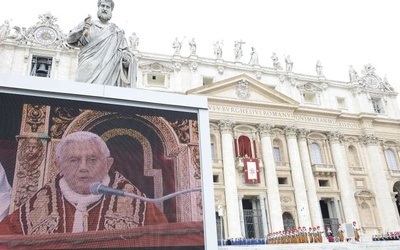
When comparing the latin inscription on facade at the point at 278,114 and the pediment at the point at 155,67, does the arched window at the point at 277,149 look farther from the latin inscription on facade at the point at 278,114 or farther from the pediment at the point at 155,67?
the pediment at the point at 155,67

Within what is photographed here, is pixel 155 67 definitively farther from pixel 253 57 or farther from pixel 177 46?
pixel 253 57

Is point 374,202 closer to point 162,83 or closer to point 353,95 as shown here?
point 353,95

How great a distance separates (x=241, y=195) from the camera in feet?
88.4

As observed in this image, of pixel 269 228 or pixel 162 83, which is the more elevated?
pixel 162 83

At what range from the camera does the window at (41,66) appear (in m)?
26.4

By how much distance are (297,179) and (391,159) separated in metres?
12.4

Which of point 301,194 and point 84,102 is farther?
point 301,194

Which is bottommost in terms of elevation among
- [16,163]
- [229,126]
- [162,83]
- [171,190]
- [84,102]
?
[171,190]

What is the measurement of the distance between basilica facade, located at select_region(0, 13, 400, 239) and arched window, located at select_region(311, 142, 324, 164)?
0.09 metres

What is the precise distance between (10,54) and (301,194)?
25076 millimetres

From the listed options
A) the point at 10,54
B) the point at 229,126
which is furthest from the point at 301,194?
the point at 10,54

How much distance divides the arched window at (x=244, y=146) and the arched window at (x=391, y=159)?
50.3 feet

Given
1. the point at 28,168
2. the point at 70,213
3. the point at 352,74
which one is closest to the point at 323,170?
the point at 352,74

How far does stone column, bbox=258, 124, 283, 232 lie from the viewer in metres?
26.4
